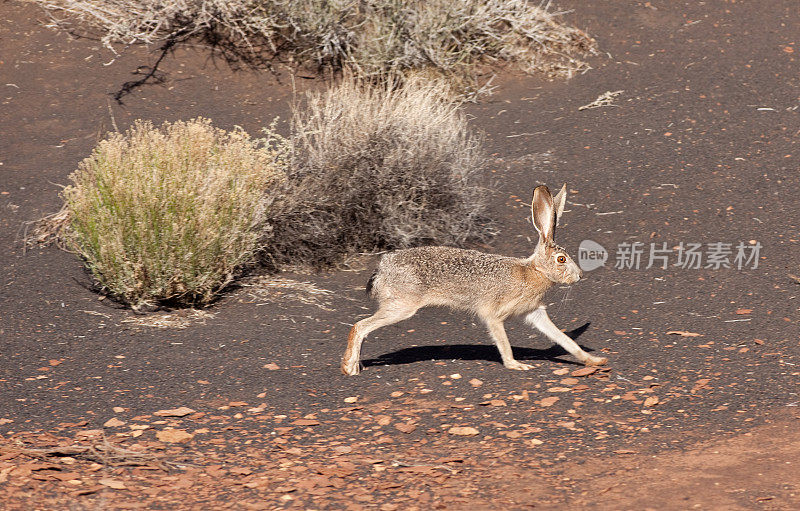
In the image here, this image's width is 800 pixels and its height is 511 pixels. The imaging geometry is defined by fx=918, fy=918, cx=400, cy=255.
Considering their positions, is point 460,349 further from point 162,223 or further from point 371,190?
point 162,223

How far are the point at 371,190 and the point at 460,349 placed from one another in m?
2.38

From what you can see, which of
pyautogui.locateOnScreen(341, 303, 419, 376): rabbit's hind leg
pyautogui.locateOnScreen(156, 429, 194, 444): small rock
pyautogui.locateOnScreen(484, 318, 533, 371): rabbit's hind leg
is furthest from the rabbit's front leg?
pyautogui.locateOnScreen(156, 429, 194, 444): small rock

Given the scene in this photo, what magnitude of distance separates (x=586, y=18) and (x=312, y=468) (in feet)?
35.7

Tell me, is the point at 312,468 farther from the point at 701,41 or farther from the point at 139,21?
the point at 701,41

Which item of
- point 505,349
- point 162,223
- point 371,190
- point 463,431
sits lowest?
point 463,431

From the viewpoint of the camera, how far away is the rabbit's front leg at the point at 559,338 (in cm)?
662

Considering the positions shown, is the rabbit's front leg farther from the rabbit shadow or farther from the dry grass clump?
the dry grass clump

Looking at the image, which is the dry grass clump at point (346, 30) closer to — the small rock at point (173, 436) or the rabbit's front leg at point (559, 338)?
the rabbit's front leg at point (559, 338)

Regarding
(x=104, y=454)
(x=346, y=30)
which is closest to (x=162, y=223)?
(x=104, y=454)

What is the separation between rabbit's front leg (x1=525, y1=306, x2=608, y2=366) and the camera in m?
6.62

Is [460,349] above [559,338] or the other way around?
the other way around

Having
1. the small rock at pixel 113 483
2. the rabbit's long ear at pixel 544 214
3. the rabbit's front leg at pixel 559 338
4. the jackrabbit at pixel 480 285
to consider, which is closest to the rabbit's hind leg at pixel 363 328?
the jackrabbit at pixel 480 285

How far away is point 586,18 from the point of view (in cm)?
1427

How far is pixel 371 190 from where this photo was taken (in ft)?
29.8
